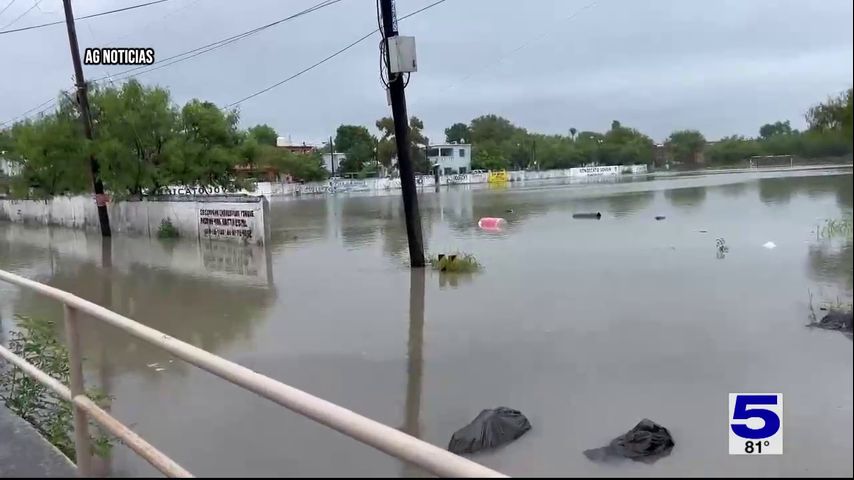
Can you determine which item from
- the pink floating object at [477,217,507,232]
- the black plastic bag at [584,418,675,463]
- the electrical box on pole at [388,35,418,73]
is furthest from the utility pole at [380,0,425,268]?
the black plastic bag at [584,418,675,463]

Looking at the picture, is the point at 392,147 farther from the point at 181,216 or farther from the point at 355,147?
the point at 181,216

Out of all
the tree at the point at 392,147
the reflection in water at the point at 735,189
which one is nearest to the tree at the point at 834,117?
the reflection in water at the point at 735,189

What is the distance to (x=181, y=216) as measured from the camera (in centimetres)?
2238

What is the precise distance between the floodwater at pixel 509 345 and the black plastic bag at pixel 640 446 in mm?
100

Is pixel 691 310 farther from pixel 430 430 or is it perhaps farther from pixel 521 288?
pixel 430 430

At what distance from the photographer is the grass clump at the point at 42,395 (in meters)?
4.79

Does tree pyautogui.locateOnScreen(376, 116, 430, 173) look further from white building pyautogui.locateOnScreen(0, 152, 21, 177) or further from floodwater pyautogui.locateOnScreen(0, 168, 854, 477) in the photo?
floodwater pyautogui.locateOnScreen(0, 168, 854, 477)

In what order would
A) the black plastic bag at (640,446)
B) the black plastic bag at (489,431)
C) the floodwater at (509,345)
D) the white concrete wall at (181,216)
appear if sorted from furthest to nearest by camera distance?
the white concrete wall at (181,216)
the black plastic bag at (489,431)
the black plastic bag at (640,446)
the floodwater at (509,345)

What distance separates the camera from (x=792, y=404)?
3967 millimetres

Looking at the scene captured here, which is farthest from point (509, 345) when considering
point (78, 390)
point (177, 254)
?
point (177, 254)

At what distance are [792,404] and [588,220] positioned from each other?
18.7 meters

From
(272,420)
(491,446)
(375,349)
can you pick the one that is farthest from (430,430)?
(375,349)

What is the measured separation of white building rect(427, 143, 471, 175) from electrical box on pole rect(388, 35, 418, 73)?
77.2 meters

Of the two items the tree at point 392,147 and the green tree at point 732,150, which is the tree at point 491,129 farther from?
the green tree at point 732,150
